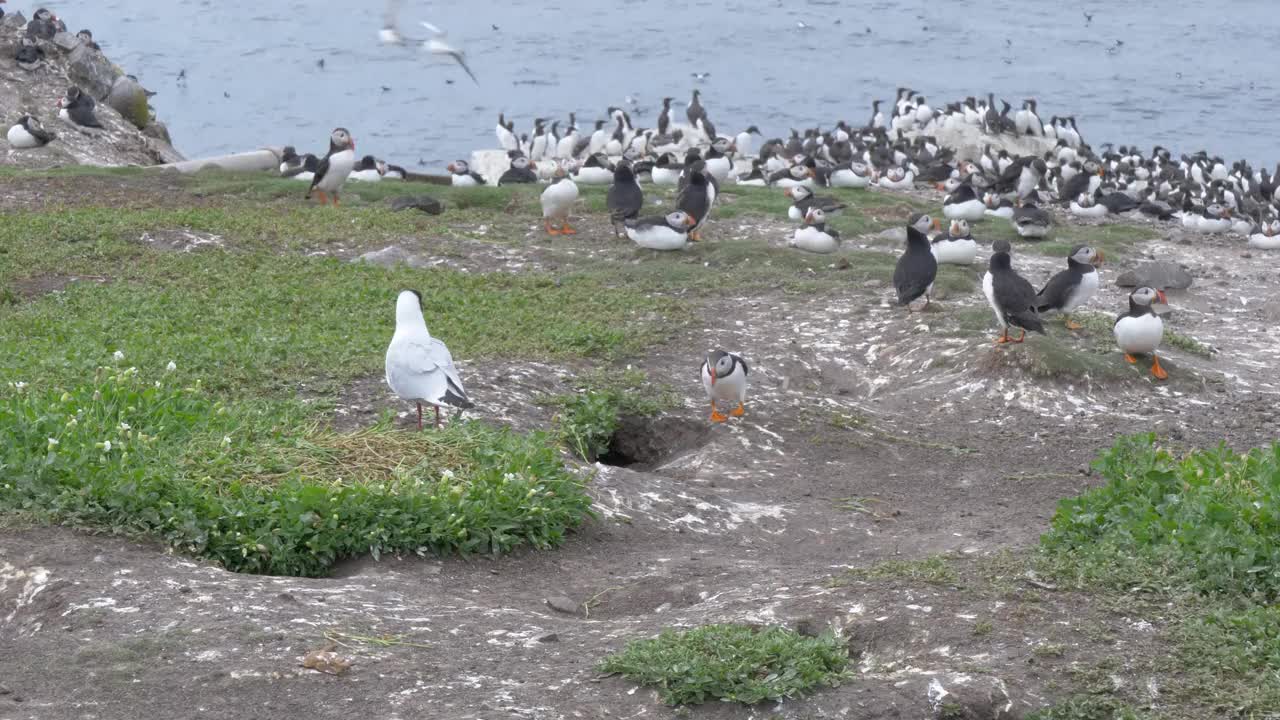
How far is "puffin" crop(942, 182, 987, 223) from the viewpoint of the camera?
73.7 feet

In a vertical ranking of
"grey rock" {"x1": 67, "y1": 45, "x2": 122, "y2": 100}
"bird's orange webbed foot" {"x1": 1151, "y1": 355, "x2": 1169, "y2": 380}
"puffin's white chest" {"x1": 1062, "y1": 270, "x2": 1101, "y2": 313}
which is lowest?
"bird's orange webbed foot" {"x1": 1151, "y1": 355, "x2": 1169, "y2": 380}

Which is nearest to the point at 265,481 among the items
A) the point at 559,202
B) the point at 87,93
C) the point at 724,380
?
the point at 724,380

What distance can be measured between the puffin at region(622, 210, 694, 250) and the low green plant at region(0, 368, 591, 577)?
891 centimetres

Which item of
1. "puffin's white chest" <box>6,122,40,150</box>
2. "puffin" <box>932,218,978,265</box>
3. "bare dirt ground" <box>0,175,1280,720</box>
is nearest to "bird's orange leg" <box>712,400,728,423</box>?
"bare dirt ground" <box>0,175,1280,720</box>

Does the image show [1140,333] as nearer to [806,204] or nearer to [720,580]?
[720,580]

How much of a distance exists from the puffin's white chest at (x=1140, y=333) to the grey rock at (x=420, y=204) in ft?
35.6

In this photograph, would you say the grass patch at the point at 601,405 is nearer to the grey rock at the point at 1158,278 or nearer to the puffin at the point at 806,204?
the puffin at the point at 806,204

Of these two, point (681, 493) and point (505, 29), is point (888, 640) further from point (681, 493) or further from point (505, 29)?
point (505, 29)

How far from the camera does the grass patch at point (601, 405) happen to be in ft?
35.9

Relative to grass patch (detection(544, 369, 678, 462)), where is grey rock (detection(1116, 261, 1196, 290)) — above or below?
below

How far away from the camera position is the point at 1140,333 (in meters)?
13.1

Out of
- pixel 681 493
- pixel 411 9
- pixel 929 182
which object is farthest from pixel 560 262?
pixel 411 9

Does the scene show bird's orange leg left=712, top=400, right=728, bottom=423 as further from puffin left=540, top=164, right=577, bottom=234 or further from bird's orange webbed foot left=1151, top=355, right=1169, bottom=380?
puffin left=540, top=164, right=577, bottom=234

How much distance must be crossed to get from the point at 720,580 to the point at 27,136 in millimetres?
20797
